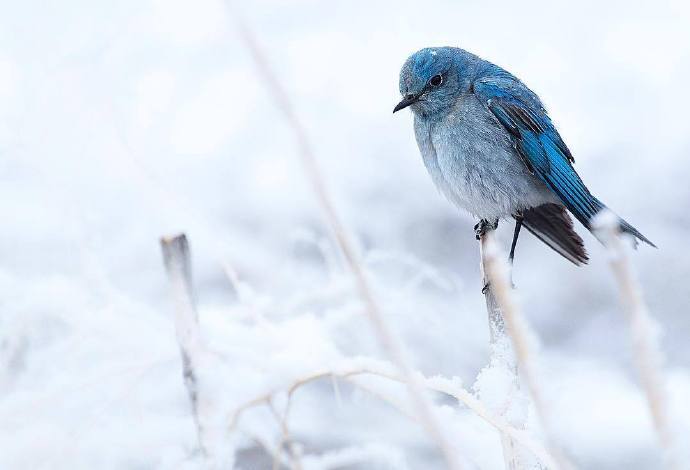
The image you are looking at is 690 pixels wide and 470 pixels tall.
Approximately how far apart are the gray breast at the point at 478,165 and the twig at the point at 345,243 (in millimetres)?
1937

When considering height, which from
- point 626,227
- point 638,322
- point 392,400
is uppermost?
point 626,227

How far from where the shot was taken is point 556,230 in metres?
3.25

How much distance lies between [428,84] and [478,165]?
373 millimetres

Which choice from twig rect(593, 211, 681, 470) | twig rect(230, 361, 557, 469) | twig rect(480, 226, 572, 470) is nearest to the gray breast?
twig rect(230, 361, 557, 469)

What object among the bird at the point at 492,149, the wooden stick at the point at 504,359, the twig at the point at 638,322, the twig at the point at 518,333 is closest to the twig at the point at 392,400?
the wooden stick at the point at 504,359

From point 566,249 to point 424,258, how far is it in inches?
61.2

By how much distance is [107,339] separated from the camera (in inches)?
65.2

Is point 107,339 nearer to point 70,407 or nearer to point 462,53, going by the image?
point 70,407

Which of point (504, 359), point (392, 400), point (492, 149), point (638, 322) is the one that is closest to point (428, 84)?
point (492, 149)

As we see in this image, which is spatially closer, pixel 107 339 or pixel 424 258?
pixel 107 339

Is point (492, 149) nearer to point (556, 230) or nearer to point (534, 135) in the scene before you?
point (534, 135)

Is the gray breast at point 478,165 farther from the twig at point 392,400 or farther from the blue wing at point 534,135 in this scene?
the twig at point 392,400

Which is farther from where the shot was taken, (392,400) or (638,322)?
(392,400)

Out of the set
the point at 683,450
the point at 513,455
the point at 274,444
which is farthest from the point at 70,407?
the point at 683,450
